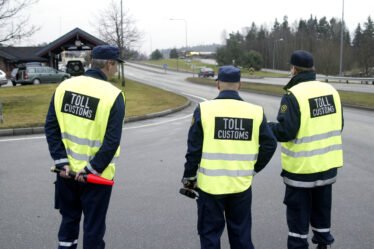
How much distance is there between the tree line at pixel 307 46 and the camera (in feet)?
244

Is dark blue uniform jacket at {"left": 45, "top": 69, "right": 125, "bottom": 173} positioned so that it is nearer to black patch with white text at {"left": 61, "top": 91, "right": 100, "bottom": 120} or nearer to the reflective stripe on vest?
black patch with white text at {"left": 61, "top": 91, "right": 100, "bottom": 120}

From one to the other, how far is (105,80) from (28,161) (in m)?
5.11

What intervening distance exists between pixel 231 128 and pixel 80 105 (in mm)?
1237

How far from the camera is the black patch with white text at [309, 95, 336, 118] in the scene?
357 cm

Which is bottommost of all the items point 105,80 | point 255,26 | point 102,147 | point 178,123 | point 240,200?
point 178,123

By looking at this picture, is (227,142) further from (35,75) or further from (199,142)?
(35,75)

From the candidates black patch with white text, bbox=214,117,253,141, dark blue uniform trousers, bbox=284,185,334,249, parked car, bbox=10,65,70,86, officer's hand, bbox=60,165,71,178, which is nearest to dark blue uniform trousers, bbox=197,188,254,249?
black patch with white text, bbox=214,117,253,141

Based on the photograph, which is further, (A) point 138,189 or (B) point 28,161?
(B) point 28,161

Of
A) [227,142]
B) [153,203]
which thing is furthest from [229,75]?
[153,203]

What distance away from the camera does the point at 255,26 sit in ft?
434

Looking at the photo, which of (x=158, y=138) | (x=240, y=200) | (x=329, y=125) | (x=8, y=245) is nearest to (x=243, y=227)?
(x=240, y=200)

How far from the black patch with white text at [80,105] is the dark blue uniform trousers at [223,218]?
44.5 inches

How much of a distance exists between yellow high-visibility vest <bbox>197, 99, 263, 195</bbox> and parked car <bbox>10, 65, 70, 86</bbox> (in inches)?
1206

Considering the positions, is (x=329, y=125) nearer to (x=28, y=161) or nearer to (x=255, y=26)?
(x=28, y=161)
